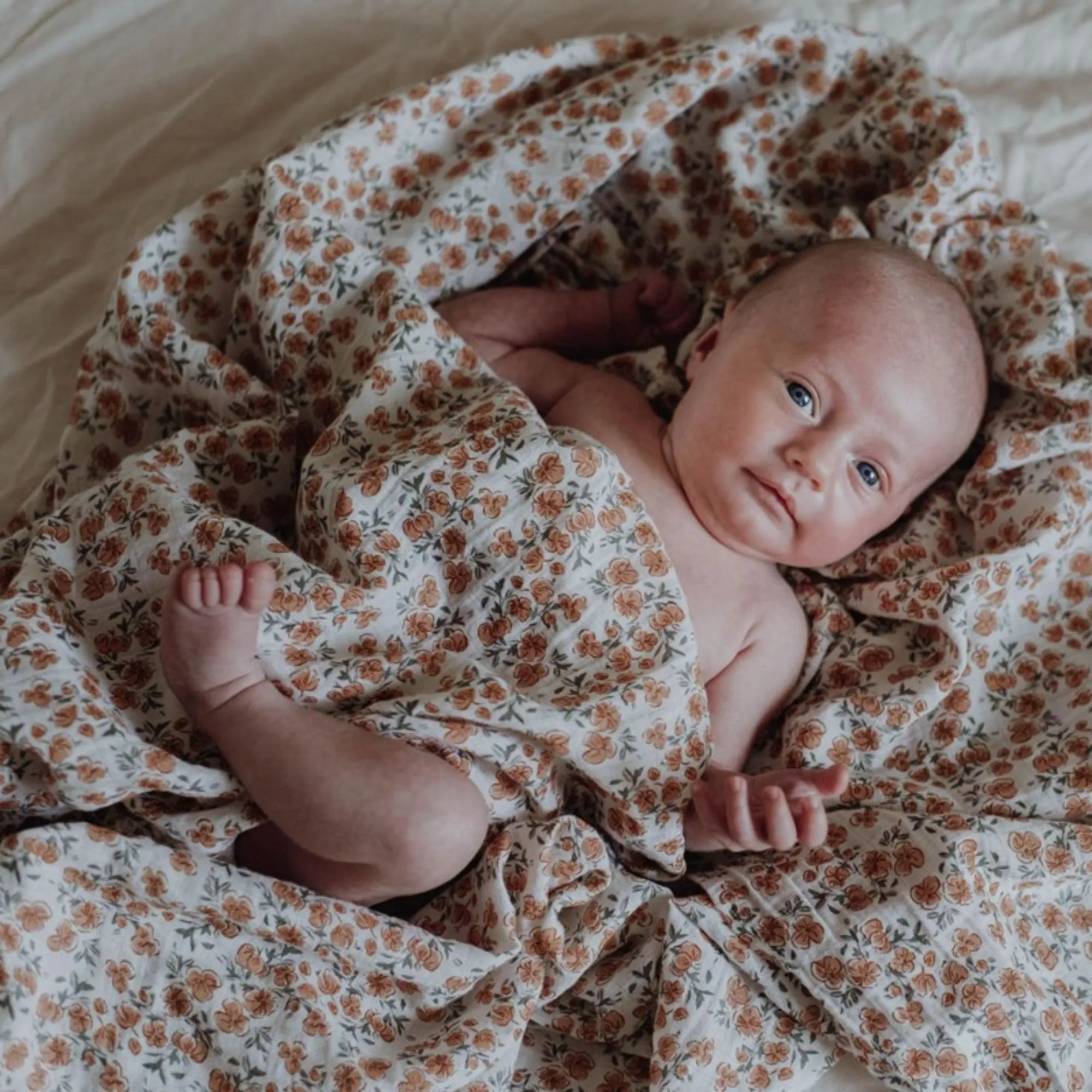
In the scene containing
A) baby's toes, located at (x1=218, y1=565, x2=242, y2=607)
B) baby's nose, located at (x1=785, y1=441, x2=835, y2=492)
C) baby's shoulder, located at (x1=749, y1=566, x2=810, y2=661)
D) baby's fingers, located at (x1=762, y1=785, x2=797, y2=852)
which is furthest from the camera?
baby's shoulder, located at (x1=749, y1=566, x2=810, y2=661)

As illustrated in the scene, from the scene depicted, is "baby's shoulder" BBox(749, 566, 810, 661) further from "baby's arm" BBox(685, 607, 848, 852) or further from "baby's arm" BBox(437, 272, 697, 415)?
"baby's arm" BBox(437, 272, 697, 415)

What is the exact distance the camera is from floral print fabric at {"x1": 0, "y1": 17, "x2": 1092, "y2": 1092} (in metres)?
1.34

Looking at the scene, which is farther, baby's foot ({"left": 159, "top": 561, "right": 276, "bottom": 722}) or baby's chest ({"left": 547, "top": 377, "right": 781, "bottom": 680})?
baby's chest ({"left": 547, "top": 377, "right": 781, "bottom": 680})

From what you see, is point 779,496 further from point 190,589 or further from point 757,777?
point 190,589

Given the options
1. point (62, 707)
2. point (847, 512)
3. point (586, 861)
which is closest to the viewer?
point (62, 707)

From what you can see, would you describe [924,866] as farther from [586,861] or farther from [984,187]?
[984,187]

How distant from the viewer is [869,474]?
160 centimetres

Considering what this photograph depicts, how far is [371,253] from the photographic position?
1719mm

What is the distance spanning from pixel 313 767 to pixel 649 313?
83cm

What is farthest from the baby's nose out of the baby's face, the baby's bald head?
the baby's bald head

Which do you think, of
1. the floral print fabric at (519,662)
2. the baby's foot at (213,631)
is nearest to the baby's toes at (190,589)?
the baby's foot at (213,631)

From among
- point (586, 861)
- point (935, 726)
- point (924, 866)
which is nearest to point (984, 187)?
point (935, 726)

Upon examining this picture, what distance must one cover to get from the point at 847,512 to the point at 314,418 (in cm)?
64

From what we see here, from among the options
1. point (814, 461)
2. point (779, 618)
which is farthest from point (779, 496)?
point (779, 618)
